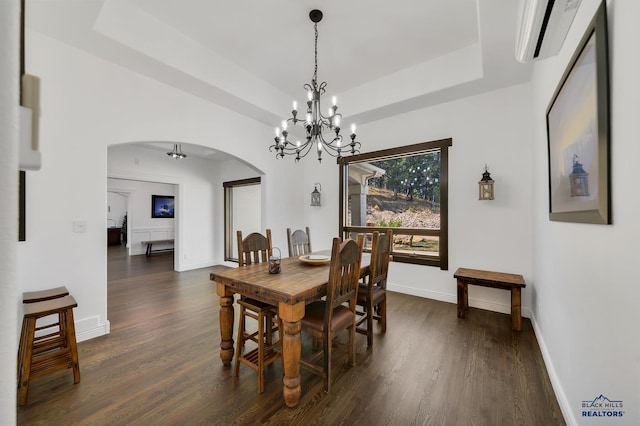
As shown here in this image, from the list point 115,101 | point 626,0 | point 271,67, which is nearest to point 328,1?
point 271,67

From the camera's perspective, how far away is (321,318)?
2018mm

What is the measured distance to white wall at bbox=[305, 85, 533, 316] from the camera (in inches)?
124

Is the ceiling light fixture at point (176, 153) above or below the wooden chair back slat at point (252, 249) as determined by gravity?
above

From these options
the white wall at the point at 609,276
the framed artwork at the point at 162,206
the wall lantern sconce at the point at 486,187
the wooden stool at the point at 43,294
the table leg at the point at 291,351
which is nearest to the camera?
the white wall at the point at 609,276

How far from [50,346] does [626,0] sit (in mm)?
3934

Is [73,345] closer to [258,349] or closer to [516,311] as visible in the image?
[258,349]

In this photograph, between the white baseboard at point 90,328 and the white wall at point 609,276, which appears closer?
the white wall at point 609,276

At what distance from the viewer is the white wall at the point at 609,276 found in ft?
3.20

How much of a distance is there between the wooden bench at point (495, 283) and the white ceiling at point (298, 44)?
228cm

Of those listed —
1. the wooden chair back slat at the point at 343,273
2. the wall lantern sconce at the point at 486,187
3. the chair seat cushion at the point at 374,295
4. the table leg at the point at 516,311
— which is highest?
the wall lantern sconce at the point at 486,187

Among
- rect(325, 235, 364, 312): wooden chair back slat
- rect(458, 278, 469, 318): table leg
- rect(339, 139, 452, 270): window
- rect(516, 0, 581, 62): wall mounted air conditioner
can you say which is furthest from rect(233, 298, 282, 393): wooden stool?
rect(339, 139, 452, 270): window

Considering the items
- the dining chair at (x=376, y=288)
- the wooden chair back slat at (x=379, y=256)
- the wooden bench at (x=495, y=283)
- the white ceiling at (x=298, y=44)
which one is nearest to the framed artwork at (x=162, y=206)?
the white ceiling at (x=298, y=44)

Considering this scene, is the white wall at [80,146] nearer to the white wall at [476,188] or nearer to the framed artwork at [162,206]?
the white wall at [476,188]

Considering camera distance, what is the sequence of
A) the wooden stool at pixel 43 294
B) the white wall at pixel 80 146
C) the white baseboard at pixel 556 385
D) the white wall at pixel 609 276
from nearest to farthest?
the white wall at pixel 609 276 < the white baseboard at pixel 556 385 < the wooden stool at pixel 43 294 < the white wall at pixel 80 146
